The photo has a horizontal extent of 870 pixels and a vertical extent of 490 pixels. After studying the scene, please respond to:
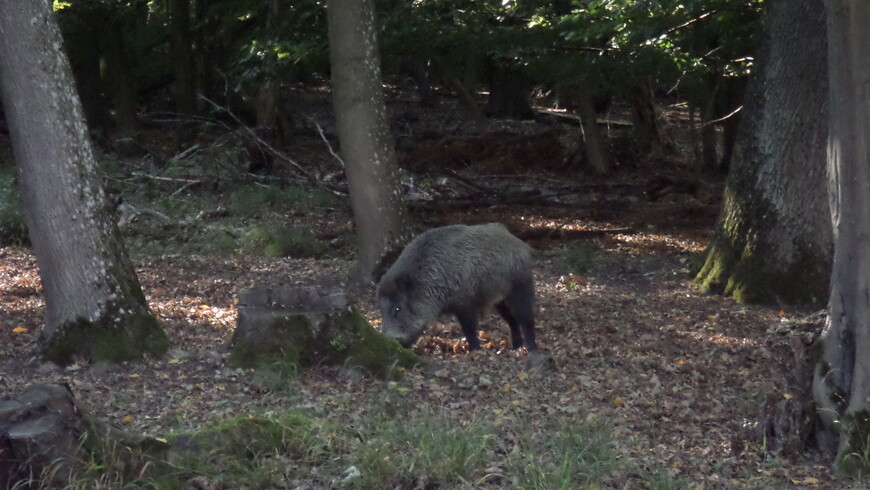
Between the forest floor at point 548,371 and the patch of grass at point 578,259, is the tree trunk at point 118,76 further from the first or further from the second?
the patch of grass at point 578,259

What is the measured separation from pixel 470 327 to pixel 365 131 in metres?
3.33

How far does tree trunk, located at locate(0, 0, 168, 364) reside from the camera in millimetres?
7402

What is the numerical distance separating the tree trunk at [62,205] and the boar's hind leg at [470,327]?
9.17 feet

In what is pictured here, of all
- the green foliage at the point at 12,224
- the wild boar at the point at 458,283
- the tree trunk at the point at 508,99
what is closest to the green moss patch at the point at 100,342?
the wild boar at the point at 458,283

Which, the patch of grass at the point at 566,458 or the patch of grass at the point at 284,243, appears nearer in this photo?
the patch of grass at the point at 566,458

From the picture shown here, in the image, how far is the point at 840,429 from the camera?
6559 mm

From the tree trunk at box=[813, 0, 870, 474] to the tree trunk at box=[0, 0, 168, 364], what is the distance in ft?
17.3

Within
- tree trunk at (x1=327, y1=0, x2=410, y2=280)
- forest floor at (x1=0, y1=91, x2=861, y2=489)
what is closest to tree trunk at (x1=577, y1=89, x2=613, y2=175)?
A: forest floor at (x1=0, y1=91, x2=861, y2=489)

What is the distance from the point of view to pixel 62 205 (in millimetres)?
7512

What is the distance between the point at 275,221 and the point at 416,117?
11.7 meters

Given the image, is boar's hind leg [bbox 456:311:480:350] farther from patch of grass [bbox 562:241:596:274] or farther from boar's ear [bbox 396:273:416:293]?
patch of grass [bbox 562:241:596:274]

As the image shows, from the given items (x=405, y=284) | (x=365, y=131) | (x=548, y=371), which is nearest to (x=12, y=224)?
(x=365, y=131)

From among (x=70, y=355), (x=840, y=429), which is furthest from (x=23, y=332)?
(x=840, y=429)

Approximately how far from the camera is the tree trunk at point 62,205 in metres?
7.40
